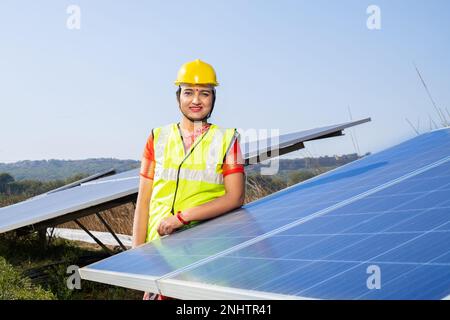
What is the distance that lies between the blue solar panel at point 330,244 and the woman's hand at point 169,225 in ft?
0.22

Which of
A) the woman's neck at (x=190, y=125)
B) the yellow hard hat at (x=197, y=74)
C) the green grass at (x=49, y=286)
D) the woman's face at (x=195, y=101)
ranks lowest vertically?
the green grass at (x=49, y=286)

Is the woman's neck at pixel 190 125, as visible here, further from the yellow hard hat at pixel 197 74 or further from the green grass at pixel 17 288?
the green grass at pixel 17 288

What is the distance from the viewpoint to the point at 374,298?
2.04 meters

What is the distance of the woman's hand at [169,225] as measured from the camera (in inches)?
166

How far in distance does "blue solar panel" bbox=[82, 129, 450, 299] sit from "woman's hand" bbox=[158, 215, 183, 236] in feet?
0.22

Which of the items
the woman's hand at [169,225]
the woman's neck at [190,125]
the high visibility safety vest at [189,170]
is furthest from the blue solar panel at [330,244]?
the woman's neck at [190,125]

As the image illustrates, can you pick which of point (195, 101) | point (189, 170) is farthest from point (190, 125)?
point (189, 170)

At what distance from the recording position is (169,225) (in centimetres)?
424

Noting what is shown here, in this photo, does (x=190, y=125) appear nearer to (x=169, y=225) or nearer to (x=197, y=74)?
(x=197, y=74)

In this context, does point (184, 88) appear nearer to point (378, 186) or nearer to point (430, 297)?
point (378, 186)

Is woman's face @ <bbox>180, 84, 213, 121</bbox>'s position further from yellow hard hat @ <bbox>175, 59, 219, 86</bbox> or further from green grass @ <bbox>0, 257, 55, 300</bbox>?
green grass @ <bbox>0, 257, 55, 300</bbox>

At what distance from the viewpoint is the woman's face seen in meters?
4.17

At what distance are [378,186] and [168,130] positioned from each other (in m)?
1.56

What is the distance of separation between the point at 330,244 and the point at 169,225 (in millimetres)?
1593
